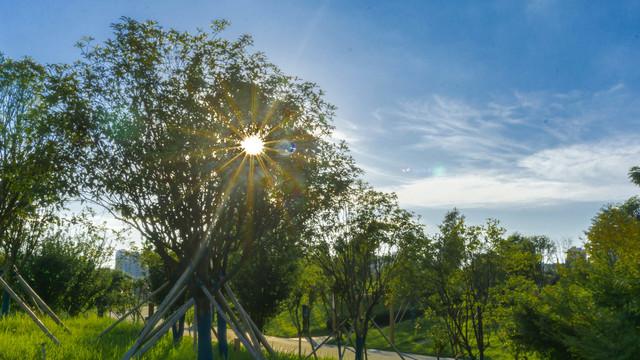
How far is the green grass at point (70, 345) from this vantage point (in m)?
11.9

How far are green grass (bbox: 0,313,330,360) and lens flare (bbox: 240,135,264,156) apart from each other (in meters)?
7.06

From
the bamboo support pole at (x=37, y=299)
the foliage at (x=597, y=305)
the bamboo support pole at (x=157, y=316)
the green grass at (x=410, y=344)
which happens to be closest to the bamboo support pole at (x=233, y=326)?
the bamboo support pole at (x=157, y=316)

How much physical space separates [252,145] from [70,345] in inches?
347

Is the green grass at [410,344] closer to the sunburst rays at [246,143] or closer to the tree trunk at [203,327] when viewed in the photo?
the tree trunk at [203,327]

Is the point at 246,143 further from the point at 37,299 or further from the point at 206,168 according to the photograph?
the point at 37,299

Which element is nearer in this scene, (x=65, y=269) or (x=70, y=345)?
(x=70, y=345)

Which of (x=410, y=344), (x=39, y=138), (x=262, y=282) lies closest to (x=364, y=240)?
(x=262, y=282)

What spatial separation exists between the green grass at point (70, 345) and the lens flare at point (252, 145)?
706 cm

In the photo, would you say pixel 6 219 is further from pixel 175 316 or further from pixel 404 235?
pixel 404 235

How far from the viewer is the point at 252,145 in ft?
41.4

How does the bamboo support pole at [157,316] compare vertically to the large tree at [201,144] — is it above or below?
below

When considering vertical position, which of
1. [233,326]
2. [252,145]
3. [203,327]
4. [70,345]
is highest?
[252,145]

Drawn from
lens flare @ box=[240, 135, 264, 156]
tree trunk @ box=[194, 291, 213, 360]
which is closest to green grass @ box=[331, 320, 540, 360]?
tree trunk @ box=[194, 291, 213, 360]

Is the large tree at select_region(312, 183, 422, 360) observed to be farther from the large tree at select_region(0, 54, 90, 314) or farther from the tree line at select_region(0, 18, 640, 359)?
the large tree at select_region(0, 54, 90, 314)
